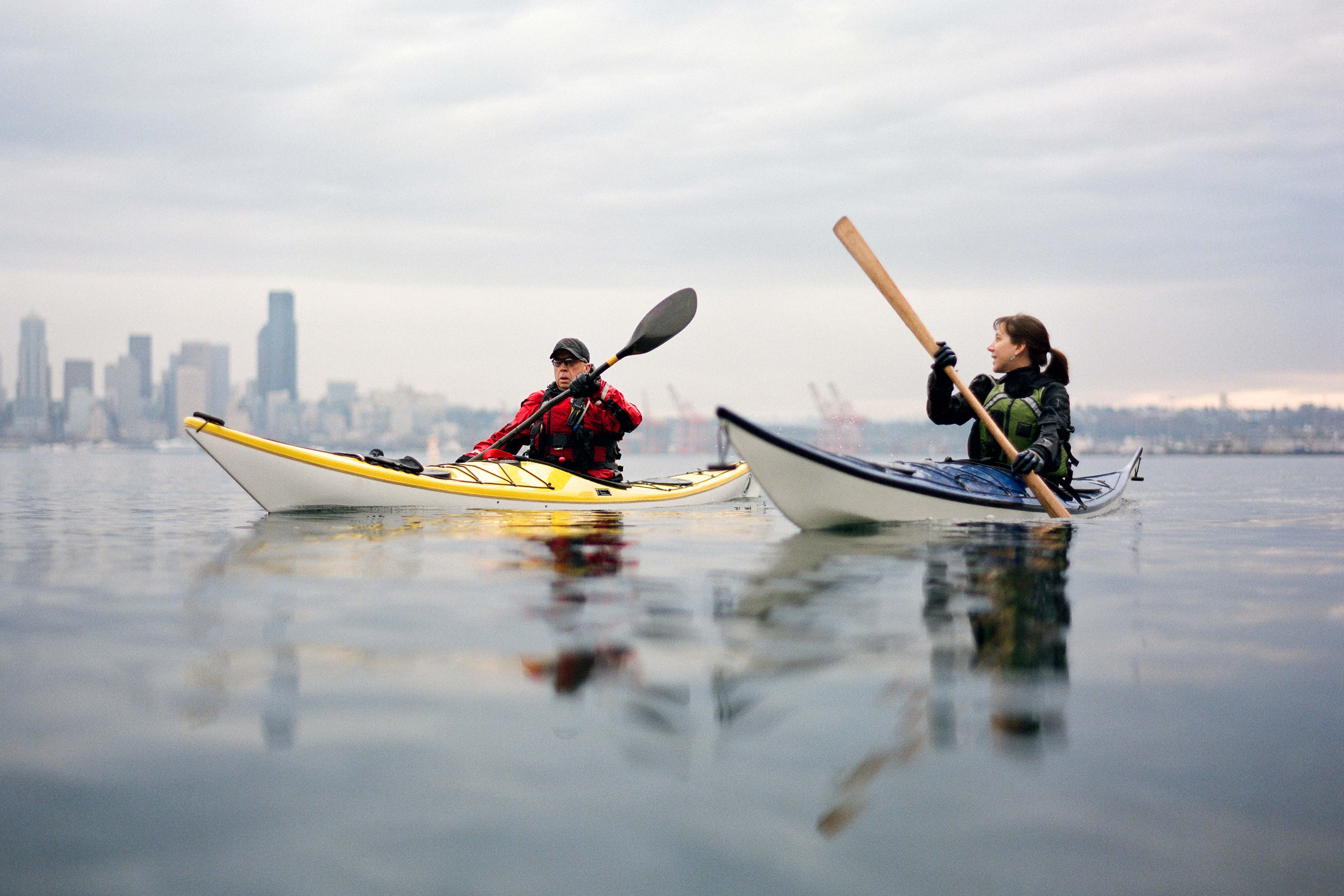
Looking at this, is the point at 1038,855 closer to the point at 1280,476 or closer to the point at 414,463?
the point at 414,463

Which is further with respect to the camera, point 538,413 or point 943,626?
point 538,413

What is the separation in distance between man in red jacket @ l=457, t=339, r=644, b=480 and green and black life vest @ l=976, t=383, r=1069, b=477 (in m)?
3.63

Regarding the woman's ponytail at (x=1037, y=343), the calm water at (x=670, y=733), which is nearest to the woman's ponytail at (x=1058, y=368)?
the woman's ponytail at (x=1037, y=343)

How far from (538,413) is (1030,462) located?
5159mm

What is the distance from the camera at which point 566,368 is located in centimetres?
1173

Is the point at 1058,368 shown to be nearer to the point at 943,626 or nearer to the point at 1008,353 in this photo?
the point at 1008,353

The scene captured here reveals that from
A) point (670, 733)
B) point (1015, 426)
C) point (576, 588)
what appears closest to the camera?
point (670, 733)

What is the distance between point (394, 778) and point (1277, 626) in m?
4.45

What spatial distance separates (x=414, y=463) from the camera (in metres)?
11.1

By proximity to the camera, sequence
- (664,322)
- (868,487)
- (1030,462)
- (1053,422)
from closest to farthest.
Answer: (868,487)
(1030,462)
(1053,422)
(664,322)

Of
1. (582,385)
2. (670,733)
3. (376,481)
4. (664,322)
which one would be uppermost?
(664,322)

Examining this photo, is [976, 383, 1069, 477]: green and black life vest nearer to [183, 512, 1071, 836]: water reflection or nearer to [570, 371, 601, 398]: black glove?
[183, 512, 1071, 836]: water reflection

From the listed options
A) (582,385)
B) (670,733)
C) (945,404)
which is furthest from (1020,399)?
(670,733)

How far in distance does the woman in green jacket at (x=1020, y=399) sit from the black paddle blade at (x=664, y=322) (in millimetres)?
3934
